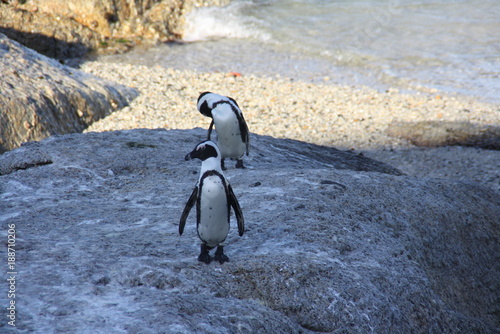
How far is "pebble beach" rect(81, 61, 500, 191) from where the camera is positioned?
316 inches

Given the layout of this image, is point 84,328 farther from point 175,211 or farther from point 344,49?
point 344,49

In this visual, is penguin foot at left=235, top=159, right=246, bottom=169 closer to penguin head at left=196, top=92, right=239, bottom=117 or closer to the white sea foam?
penguin head at left=196, top=92, right=239, bottom=117

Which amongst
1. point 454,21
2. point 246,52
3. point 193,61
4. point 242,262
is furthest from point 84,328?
point 454,21

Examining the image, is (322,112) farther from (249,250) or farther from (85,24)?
(85,24)

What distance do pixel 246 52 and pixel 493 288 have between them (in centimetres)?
1148

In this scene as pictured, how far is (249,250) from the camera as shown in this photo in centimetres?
328

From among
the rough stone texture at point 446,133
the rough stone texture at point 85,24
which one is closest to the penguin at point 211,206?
the rough stone texture at point 446,133

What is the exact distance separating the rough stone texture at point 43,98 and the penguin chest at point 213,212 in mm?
4576

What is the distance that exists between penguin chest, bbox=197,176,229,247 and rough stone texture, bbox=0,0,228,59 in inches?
470

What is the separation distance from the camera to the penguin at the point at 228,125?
4.95m

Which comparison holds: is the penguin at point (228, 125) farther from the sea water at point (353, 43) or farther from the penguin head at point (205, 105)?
the sea water at point (353, 43)

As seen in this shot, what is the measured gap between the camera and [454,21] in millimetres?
16672

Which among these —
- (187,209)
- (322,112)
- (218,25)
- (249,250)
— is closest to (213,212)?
(187,209)

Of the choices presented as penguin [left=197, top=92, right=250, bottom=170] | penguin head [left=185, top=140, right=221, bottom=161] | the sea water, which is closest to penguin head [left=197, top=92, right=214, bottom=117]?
penguin [left=197, top=92, right=250, bottom=170]
